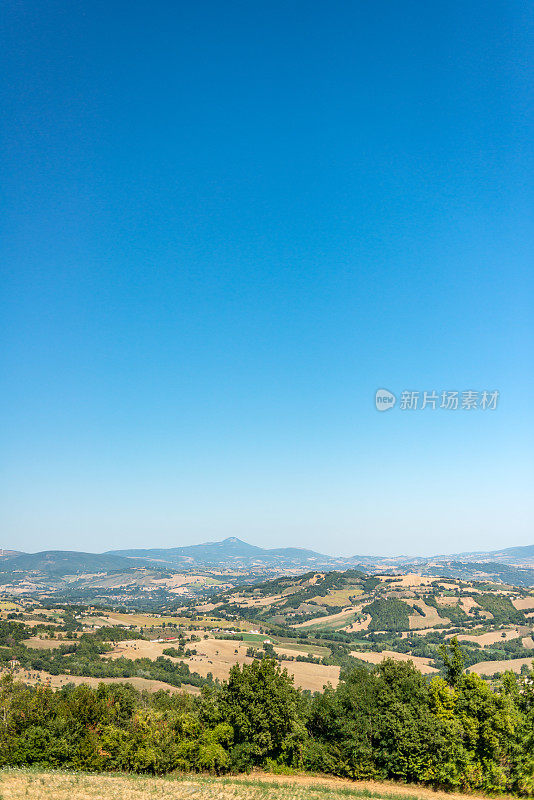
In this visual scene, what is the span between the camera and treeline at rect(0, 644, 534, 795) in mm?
47969

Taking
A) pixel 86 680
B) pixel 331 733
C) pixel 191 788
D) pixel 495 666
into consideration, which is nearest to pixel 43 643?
pixel 86 680

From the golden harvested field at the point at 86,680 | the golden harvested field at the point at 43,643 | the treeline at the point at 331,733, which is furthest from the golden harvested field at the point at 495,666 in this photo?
the golden harvested field at the point at 43,643

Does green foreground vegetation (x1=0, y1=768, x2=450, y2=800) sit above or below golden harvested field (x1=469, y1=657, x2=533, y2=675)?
above

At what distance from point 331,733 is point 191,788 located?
69.6ft

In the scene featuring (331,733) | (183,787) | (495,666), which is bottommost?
(495,666)

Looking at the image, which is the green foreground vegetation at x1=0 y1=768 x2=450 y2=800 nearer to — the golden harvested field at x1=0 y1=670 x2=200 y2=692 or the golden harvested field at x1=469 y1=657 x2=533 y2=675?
the golden harvested field at x1=0 y1=670 x2=200 y2=692

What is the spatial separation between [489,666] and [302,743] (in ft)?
581

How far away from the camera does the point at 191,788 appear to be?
39.7 metres

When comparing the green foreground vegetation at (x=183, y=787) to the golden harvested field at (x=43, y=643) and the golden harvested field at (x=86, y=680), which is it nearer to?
the golden harvested field at (x=86, y=680)

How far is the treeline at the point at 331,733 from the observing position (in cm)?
4797

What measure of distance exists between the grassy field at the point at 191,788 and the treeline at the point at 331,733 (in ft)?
8.36

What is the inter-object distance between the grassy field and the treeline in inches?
100

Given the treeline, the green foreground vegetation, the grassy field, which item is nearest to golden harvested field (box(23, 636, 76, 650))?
the treeline

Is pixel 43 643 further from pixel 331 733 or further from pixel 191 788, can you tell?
pixel 191 788
